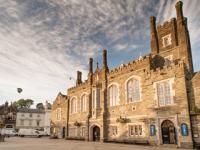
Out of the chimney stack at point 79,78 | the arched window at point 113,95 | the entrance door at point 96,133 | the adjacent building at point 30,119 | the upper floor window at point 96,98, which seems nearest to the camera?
the arched window at point 113,95

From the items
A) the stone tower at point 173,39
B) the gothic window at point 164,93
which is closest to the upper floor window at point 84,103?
the stone tower at point 173,39

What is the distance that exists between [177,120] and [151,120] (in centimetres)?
334

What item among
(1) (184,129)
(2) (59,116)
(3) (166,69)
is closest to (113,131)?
(1) (184,129)

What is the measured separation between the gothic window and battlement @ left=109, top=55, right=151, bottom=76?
3710 mm

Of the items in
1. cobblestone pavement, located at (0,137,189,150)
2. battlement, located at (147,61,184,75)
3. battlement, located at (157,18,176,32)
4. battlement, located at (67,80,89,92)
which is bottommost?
cobblestone pavement, located at (0,137,189,150)

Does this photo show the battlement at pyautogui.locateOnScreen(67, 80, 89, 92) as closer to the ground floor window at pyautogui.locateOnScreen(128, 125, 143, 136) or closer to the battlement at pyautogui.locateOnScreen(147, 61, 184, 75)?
the ground floor window at pyautogui.locateOnScreen(128, 125, 143, 136)

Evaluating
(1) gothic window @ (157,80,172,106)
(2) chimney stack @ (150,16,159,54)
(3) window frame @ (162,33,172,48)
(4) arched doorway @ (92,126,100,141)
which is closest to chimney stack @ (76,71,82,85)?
(4) arched doorway @ (92,126,100,141)

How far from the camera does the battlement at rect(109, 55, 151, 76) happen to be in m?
26.6

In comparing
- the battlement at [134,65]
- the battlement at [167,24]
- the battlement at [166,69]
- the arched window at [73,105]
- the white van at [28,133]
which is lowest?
the white van at [28,133]

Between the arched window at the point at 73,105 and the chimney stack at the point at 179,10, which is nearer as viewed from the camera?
the chimney stack at the point at 179,10

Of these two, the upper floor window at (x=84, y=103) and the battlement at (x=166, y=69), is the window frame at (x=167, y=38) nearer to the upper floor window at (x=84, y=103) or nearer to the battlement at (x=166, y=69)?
the battlement at (x=166, y=69)

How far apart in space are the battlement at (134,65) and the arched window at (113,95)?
220cm

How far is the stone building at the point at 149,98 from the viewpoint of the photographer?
21359 mm

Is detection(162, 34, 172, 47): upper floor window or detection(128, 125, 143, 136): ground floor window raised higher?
detection(162, 34, 172, 47): upper floor window
